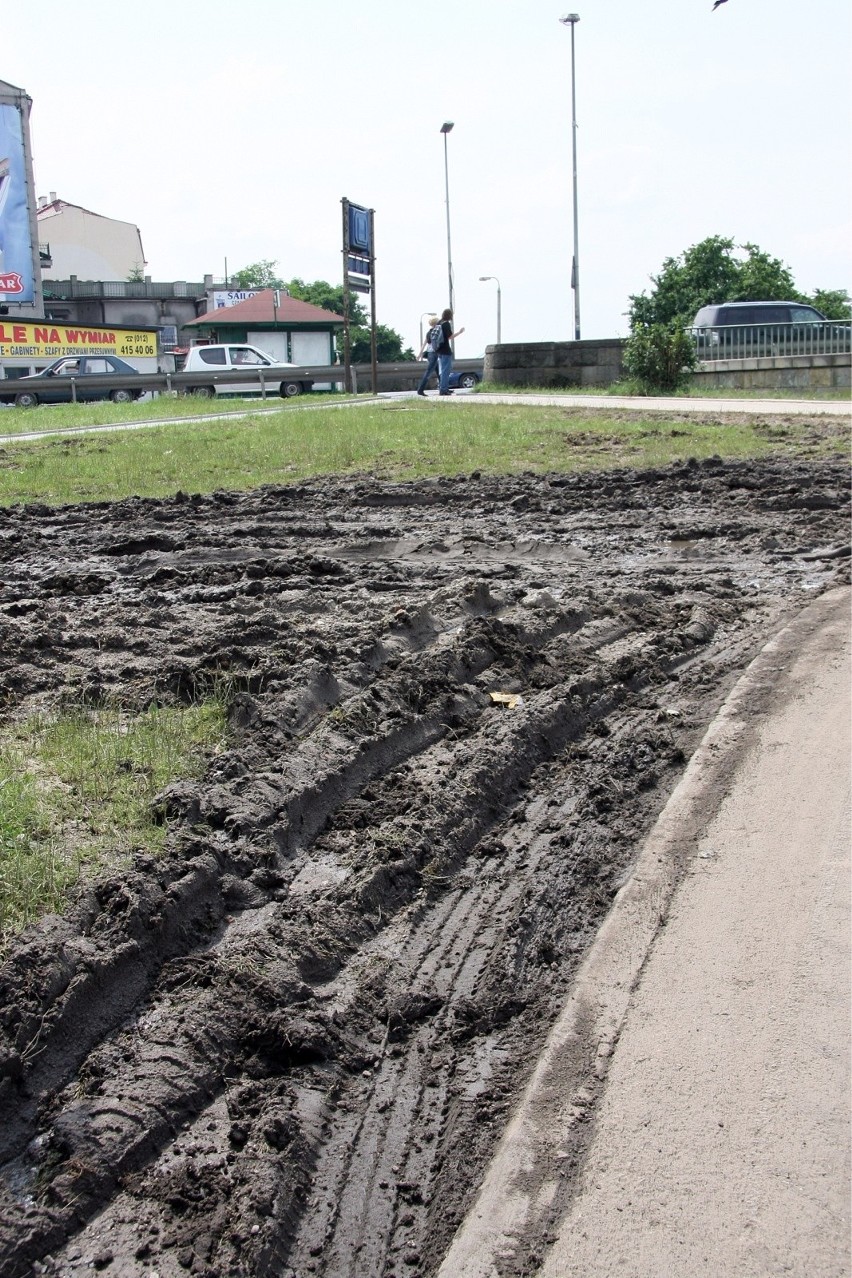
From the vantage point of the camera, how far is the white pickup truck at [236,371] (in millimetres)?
33406

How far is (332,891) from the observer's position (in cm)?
418

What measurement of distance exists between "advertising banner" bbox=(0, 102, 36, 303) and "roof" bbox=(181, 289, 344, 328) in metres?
A: 19.7

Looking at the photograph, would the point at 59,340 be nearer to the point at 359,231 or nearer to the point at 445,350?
the point at 359,231

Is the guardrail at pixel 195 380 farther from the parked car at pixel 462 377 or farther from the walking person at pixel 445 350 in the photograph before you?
the walking person at pixel 445 350

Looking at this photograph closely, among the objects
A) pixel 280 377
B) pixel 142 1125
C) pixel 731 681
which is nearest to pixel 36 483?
Result: pixel 731 681

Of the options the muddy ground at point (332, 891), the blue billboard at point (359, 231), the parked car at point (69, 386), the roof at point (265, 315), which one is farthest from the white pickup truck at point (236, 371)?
the roof at point (265, 315)

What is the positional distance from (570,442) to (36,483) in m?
6.88

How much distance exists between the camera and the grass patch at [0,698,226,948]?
3975 mm

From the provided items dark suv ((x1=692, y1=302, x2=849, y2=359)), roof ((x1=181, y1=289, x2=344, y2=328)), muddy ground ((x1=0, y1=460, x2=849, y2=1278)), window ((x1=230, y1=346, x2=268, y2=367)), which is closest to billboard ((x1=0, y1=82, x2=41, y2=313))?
window ((x1=230, y1=346, x2=268, y2=367))

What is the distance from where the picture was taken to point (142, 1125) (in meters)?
3.02

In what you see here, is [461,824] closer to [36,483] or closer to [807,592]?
[807,592]

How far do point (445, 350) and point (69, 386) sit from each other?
13651mm

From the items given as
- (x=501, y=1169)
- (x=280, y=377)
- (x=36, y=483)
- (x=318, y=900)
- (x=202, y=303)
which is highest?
(x=202, y=303)

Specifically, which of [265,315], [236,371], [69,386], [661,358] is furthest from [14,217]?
[661,358]
